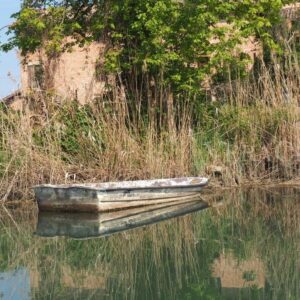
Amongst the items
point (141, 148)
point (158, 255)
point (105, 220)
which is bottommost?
point (158, 255)

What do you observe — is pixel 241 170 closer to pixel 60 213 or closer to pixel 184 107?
pixel 184 107

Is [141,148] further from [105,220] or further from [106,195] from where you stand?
[105,220]

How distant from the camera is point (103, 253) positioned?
26.4 ft

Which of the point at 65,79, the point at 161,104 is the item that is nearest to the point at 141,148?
the point at 161,104

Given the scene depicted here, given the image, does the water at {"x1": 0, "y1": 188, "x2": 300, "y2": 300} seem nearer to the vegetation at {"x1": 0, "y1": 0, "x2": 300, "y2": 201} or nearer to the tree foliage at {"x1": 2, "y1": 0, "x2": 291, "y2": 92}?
the vegetation at {"x1": 0, "y1": 0, "x2": 300, "y2": 201}

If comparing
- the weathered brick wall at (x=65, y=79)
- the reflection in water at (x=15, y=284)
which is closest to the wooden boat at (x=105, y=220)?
the reflection in water at (x=15, y=284)

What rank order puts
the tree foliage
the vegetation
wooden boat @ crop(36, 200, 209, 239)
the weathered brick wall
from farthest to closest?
the weathered brick wall, the tree foliage, the vegetation, wooden boat @ crop(36, 200, 209, 239)

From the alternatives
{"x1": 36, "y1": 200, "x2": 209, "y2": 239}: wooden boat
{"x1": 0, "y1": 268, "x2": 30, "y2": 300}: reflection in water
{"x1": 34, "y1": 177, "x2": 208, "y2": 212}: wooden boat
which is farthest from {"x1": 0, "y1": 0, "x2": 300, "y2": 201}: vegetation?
{"x1": 0, "y1": 268, "x2": 30, "y2": 300}: reflection in water

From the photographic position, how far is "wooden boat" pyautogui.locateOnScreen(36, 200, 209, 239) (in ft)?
30.7

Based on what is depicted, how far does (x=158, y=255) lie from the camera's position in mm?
7758

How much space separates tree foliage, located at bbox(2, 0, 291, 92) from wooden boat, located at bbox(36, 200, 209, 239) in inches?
144

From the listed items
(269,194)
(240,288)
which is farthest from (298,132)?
(240,288)

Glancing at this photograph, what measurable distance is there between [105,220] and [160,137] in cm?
312

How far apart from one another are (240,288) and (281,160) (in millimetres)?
7309
